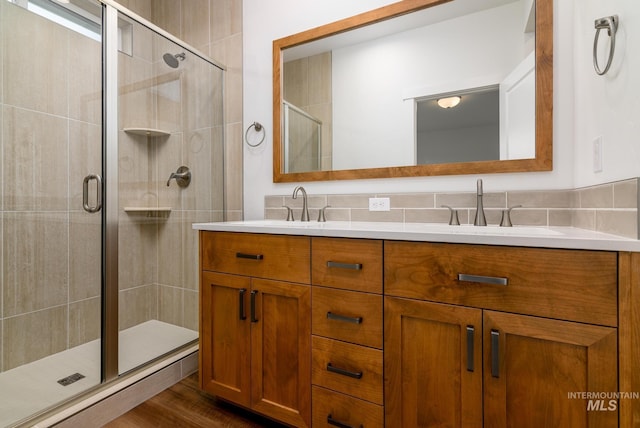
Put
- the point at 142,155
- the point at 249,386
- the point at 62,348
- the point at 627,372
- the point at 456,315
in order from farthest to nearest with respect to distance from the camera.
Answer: the point at 142,155, the point at 62,348, the point at 249,386, the point at 456,315, the point at 627,372

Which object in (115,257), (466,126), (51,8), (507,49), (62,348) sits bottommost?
(62,348)

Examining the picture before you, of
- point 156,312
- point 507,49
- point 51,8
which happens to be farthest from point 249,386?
point 51,8

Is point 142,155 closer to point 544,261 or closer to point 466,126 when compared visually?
point 466,126

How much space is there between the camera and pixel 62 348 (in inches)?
67.4

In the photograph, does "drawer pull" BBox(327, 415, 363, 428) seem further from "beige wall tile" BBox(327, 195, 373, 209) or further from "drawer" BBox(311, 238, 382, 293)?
"beige wall tile" BBox(327, 195, 373, 209)

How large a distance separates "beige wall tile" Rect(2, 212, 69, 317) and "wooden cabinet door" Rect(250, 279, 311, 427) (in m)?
1.21

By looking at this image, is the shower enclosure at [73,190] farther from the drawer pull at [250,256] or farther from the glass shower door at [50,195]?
the drawer pull at [250,256]

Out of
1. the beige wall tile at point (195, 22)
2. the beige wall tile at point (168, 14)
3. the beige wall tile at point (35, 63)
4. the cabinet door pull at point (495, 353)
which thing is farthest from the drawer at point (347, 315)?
the beige wall tile at point (168, 14)

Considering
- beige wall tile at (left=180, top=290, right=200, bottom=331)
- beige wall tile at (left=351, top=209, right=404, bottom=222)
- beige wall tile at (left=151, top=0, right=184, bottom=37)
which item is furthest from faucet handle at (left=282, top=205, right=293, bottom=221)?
beige wall tile at (left=151, top=0, right=184, bottom=37)

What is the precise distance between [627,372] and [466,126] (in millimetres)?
1070

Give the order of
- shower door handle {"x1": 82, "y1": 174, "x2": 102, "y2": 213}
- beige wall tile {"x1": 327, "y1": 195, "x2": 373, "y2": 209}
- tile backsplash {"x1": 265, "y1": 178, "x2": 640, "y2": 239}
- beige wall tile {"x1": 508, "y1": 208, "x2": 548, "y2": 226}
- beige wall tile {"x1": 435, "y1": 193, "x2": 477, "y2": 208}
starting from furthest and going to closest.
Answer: beige wall tile {"x1": 327, "y1": 195, "x2": 373, "y2": 209} → shower door handle {"x1": 82, "y1": 174, "x2": 102, "y2": 213} → beige wall tile {"x1": 435, "y1": 193, "x2": 477, "y2": 208} → beige wall tile {"x1": 508, "y1": 208, "x2": 548, "y2": 226} → tile backsplash {"x1": 265, "y1": 178, "x2": 640, "y2": 239}

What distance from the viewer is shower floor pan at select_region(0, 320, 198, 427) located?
1.30 metres

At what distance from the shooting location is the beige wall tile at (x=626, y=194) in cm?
77

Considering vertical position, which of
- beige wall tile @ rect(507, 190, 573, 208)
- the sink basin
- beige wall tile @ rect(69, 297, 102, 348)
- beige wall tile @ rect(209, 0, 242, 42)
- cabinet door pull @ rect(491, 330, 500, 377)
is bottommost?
beige wall tile @ rect(69, 297, 102, 348)
